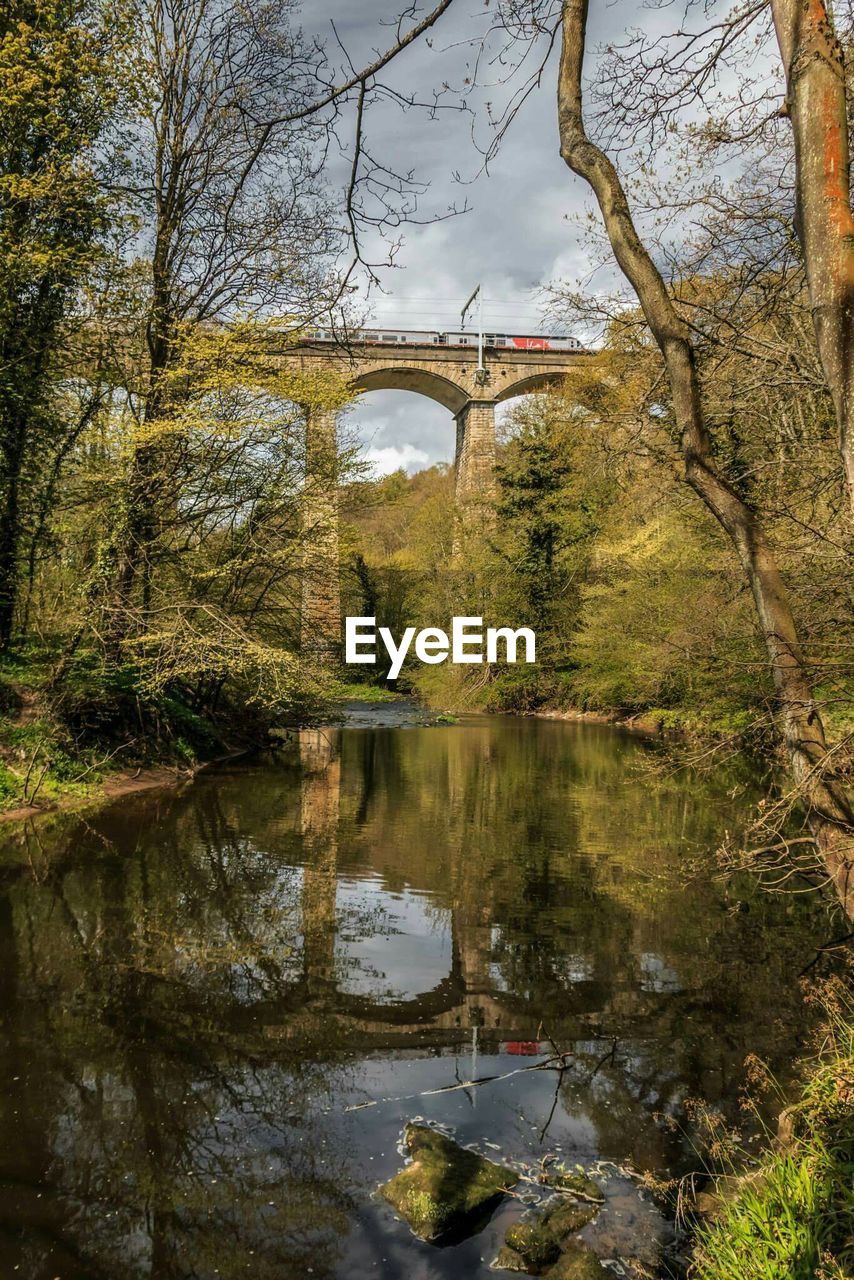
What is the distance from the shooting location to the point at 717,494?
127 inches

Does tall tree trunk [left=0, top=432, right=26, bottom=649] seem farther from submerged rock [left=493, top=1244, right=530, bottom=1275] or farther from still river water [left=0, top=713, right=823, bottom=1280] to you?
submerged rock [left=493, top=1244, right=530, bottom=1275]

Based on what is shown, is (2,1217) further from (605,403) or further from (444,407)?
(444,407)

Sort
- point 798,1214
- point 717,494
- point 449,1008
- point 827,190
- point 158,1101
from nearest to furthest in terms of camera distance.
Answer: point 798,1214 → point 827,190 → point 717,494 → point 158,1101 → point 449,1008

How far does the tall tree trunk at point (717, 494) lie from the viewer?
3.03m

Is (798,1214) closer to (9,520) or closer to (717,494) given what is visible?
(717,494)

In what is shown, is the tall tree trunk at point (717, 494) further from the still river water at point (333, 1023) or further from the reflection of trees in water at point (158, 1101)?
the reflection of trees in water at point (158, 1101)

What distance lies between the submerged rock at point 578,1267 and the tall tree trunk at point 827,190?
2462 mm

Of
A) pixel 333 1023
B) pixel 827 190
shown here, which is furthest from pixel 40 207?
pixel 827 190

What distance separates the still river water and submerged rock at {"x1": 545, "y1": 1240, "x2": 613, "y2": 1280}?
0.38 feet

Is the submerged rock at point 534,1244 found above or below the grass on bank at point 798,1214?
below

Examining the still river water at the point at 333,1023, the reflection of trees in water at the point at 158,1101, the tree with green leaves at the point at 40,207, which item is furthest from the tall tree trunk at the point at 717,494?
the tree with green leaves at the point at 40,207

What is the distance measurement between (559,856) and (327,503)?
25.0 feet

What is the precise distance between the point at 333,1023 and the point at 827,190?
4.08 m

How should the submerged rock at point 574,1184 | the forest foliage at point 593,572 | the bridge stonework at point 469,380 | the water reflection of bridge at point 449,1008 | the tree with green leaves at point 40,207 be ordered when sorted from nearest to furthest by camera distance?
the submerged rock at point 574,1184 → the water reflection of bridge at point 449,1008 → the forest foliage at point 593,572 → the tree with green leaves at point 40,207 → the bridge stonework at point 469,380
